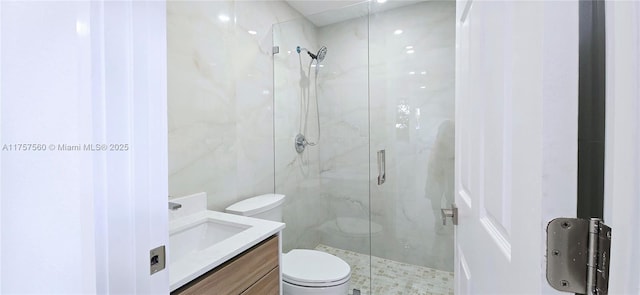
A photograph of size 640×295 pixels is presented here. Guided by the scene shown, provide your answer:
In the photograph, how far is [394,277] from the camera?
7.23 feet

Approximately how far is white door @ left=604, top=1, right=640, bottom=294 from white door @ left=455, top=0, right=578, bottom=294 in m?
0.04

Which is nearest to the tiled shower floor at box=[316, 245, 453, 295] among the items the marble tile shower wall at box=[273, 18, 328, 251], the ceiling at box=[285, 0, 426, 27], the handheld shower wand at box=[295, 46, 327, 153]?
the marble tile shower wall at box=[273, 18, 328, 251]

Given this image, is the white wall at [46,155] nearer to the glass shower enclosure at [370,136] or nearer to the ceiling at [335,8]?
the glass shower enclosure at [370,136]

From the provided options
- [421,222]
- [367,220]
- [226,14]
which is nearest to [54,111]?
[226,14]

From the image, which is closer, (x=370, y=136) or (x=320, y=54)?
(x=370, y=136)

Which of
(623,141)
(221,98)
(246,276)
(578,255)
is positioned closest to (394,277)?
(246,276)

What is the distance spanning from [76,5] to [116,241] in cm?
42

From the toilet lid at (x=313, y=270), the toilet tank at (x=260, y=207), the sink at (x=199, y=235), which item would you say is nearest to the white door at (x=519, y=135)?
the toilet lid at (x=313, y=270)

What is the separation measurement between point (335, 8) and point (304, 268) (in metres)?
1.98

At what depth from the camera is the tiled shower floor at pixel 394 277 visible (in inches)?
80.7

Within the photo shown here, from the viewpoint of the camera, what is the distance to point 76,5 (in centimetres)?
49

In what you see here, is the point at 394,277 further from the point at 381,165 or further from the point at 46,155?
the point at 46,155

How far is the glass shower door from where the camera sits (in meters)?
2.17

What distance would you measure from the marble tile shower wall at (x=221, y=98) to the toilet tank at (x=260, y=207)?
96 mm
